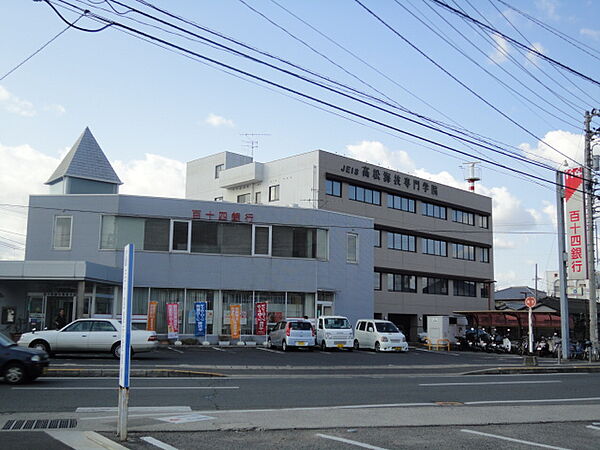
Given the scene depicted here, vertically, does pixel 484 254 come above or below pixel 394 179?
below

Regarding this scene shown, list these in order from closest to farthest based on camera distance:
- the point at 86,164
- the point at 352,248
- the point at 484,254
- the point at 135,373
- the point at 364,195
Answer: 1. the point at 135,373
2. the point at 352,248
3. the point at 86,164
4. the point at 364,195
5. the point at 484,254

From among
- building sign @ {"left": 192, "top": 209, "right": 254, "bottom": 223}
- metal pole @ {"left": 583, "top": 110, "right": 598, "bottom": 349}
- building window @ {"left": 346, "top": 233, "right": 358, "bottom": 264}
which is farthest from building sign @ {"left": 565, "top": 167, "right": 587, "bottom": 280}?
building sign @ {"left": 192, "top": 209, "right": 254, "bottom": 223}

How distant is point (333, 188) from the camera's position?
143 feet

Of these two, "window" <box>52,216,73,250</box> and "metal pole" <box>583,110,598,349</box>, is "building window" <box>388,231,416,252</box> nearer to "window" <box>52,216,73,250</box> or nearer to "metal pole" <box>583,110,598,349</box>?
"metal pole" <box>583,110,598,349</box>

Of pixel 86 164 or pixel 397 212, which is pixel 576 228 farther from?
pixel 86 164

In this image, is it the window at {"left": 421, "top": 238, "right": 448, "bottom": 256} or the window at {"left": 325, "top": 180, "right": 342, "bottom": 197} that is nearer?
the window at {"left": 325, "top": 180, "right": 342, "bottom": 197}

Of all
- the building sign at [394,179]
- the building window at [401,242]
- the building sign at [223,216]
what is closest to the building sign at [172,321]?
the building sign at [223,216]

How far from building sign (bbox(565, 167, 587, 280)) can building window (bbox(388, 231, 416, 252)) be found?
18.3 m

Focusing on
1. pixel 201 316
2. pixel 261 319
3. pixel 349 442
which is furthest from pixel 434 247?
pixel 349 442

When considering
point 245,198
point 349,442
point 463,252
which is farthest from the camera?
point 463,252

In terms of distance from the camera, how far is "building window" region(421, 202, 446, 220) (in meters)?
51.3

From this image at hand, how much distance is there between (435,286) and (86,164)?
29.2 m

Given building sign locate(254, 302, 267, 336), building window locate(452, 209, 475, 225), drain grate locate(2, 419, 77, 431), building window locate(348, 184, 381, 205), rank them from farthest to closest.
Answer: building window locate(452, 209, 475, 225), building window locate(348, 184, 381, 205), building sign locate(254, 302, 267, 336), drain grate locate(2, 419, 77, 431)

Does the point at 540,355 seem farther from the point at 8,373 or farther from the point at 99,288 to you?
the point at 8,373
